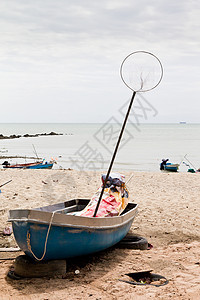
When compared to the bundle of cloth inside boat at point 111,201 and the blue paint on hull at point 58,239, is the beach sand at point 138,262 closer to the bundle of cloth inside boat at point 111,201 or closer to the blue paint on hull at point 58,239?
the blue paint on hull at point 58,239

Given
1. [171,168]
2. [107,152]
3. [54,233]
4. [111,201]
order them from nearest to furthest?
[54,233], [111,201], [171,168], [107,152]

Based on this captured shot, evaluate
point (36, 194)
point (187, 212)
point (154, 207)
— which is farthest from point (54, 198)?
point (187, 212)

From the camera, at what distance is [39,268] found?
16.5 ft

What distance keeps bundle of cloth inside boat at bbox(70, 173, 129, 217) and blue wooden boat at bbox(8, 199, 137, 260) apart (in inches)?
32.1

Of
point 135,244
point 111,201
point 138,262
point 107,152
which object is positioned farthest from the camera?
point 107,152

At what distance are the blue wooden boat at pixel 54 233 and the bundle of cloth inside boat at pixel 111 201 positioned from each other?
0.81 meters

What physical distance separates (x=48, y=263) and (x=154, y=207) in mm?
5485

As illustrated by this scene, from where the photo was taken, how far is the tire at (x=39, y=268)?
504cm

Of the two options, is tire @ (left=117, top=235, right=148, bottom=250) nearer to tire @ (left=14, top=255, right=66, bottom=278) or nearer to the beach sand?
the beach sand

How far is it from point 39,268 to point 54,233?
653mm

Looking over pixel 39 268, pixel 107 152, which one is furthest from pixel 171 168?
pixel 39 268

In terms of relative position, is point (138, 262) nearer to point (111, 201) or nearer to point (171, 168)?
point (111, 201)

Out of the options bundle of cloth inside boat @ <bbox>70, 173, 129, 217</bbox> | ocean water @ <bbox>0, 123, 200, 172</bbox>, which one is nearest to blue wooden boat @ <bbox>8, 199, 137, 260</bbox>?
bundle of cloth inside boat @ <bbox>70, 173, 129, 217</bbox>

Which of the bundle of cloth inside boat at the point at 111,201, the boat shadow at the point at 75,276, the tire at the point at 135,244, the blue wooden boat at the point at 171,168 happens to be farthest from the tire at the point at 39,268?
the blue wooden boat at the point at 171,168
